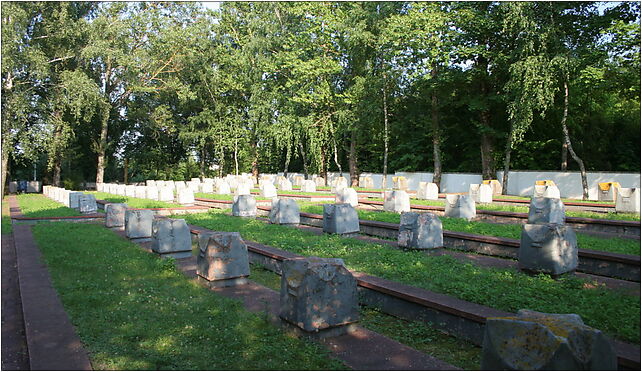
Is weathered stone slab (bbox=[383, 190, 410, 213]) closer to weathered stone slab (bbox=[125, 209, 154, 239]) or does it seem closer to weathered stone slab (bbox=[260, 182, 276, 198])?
weathered stone slab (bbox=[260, 182, 276, 198])

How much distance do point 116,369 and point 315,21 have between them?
2843 cm

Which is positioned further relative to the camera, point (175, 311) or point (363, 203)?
point (363, 203)

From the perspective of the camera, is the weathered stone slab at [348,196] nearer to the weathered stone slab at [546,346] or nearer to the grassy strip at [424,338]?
the grassy strip at [424,338]

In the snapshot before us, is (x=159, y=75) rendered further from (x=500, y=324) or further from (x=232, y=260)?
(x=500, y=324)

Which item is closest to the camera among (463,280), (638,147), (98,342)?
(98,342)

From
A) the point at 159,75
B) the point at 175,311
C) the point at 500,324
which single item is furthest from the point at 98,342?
the point at 159,75

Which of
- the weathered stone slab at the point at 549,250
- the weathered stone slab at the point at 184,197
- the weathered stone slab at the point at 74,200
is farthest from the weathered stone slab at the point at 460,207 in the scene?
the weathered stone slab at the point at 74,200

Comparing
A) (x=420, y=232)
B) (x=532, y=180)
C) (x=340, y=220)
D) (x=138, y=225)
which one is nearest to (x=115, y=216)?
(x=138, y=225)

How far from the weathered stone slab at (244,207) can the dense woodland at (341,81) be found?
12.6 m

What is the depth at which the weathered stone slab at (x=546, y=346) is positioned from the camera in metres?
2.65

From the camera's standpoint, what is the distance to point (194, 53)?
3500 cm

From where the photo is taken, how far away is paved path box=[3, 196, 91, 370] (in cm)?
367

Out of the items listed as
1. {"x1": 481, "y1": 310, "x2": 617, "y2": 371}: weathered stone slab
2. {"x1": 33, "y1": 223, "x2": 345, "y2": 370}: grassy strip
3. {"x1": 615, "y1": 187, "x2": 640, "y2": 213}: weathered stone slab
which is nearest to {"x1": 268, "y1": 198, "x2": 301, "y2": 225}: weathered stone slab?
{"x1": 33, "y1": 223, "x2": 345, "y2": 370}: grassy strip

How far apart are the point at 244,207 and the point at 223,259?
841 cm
